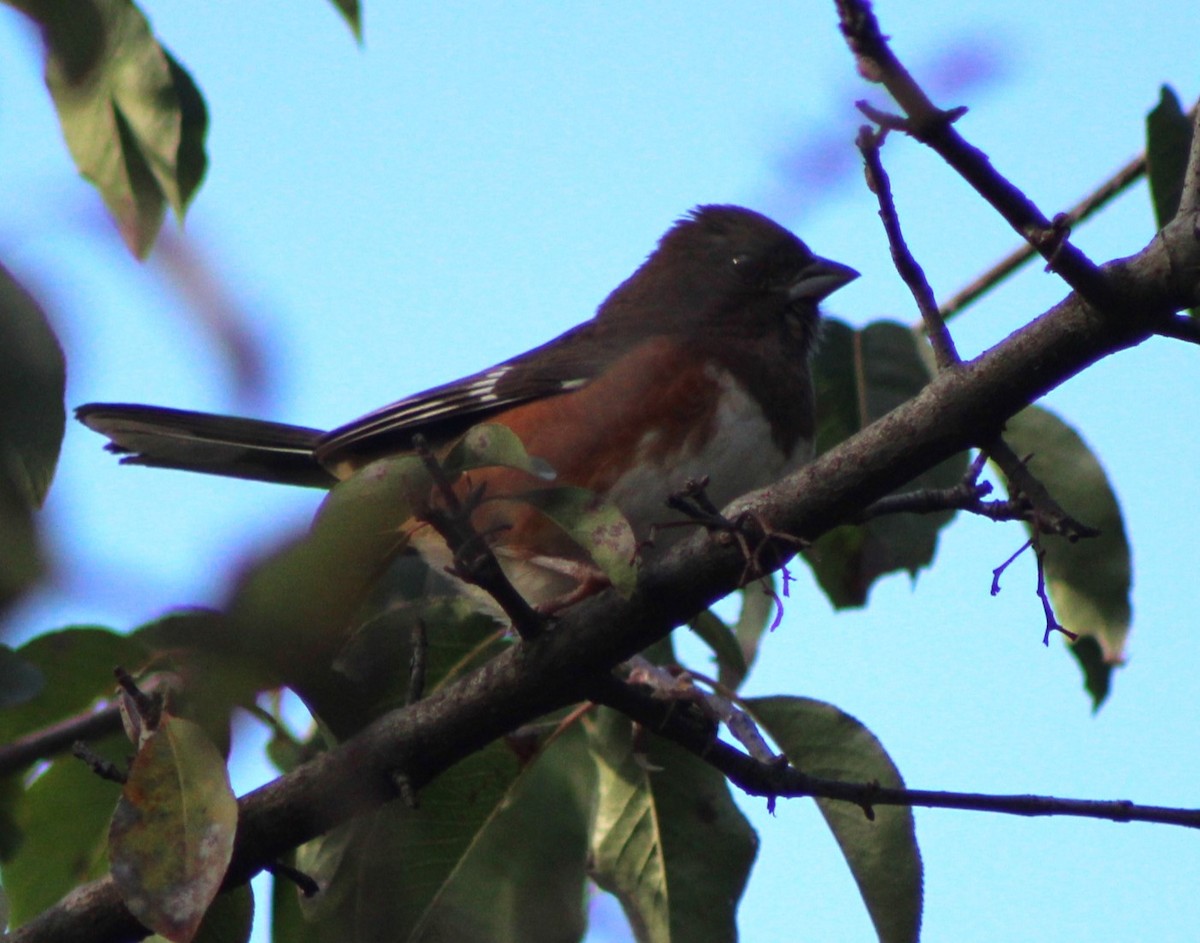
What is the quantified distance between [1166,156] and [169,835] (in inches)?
79.9

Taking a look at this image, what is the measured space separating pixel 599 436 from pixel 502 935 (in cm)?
Result: 122

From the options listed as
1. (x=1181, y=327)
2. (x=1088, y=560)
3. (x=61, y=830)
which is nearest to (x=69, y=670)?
(x=61, y=830)

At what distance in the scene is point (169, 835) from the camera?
1.50 meters

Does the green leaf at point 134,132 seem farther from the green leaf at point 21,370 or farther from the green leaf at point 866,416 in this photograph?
the green leaf at point 866,416

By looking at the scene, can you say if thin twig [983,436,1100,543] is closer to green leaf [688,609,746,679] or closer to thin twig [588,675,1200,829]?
thin twig [588,675,1200,829]

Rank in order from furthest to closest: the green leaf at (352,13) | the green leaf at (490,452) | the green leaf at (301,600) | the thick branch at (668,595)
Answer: the green leaf at (352,13), the thick branch at (668,595), the green leaf at (490,452), the green leaf at (301,600)

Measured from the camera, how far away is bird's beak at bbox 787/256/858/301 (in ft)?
12.4

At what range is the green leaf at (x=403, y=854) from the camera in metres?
2.14

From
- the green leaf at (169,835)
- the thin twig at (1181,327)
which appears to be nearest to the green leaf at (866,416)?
the thin twig at (1181,327)

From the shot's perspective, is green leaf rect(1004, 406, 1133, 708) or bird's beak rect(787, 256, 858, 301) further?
bird's beak rect(787, 256, 858, 301)

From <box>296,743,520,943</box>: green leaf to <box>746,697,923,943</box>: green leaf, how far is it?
1.60 feet

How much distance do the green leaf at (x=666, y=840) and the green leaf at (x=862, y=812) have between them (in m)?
0.20

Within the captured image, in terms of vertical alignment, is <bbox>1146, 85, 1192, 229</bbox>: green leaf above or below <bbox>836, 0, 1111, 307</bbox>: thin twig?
above

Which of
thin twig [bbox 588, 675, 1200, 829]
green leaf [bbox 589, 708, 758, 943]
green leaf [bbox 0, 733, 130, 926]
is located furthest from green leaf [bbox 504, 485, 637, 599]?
→ green leaf [bbox 0, 733, 130, 926]
